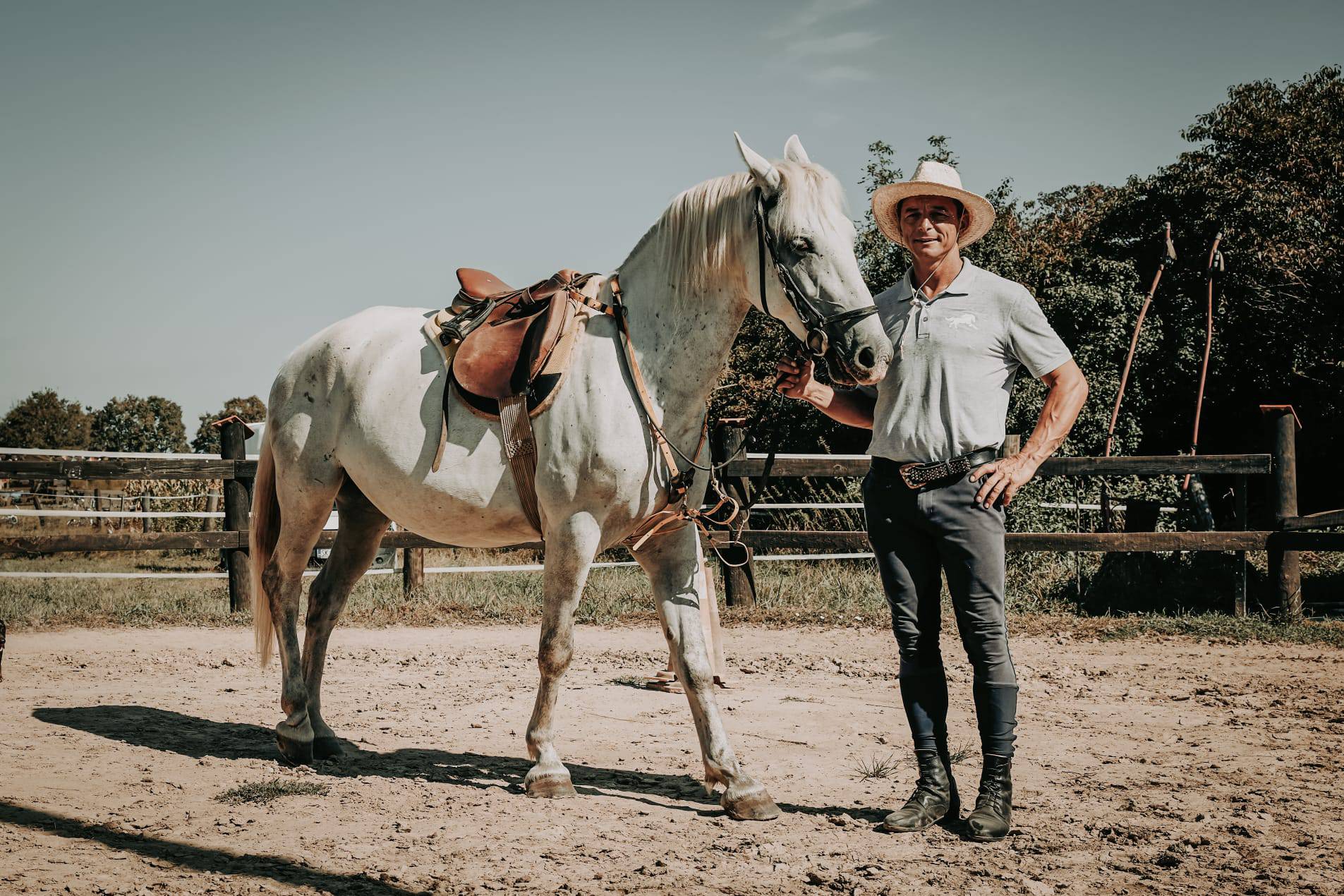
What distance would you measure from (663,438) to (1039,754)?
2.19 meters

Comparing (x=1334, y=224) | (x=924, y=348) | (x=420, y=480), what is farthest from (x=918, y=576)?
(x=1334, y=224)

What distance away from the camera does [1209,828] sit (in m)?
3.21

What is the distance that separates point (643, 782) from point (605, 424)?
58.3 inches

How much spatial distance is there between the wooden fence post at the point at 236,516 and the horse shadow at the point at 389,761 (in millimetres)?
3889

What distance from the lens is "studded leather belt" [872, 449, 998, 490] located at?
315cm

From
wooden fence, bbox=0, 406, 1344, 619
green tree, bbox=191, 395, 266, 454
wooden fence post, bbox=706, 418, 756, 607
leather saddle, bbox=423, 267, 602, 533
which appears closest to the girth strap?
leather saddle, bbox=423, 267, 602, 533

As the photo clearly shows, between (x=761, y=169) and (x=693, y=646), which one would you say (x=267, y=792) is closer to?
(x=693, y=646)

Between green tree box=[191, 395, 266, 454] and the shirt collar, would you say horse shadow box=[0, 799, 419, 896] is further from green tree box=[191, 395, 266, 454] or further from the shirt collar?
green tree box=[191, 395, 266, 454]

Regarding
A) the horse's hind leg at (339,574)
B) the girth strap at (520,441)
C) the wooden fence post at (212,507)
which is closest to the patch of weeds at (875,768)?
the girth strap at (520,441)

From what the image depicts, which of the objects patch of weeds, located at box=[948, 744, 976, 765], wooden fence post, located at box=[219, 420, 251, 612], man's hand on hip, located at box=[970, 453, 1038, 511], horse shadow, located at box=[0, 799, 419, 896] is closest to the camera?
horse shadow, located at box=[0, 799, 419, 896]

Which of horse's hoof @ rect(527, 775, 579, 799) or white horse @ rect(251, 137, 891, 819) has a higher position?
white horse @ rect(251, 137, 891, 819)

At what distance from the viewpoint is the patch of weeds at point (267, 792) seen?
360cm

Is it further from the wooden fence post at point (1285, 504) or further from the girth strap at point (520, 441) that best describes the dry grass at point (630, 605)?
the girth strap at point (520, 441)

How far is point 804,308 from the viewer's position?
10.5ft
